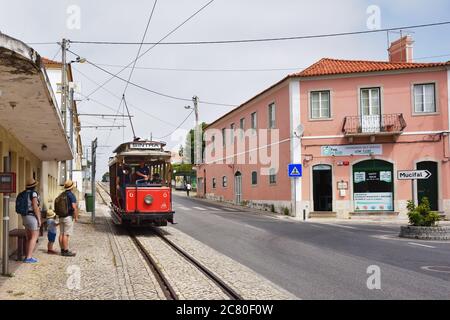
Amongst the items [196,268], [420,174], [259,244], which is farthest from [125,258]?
[420,174]

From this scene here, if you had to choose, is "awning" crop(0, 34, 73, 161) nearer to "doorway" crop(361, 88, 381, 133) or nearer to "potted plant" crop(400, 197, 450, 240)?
"potted plant" crop(400, 197, 450, 240)

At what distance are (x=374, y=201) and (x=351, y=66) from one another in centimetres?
762

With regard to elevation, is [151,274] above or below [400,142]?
below

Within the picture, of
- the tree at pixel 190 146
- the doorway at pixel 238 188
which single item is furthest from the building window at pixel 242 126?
the tree at pixel 190 146

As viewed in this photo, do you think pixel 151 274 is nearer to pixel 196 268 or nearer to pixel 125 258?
pixel 196 268

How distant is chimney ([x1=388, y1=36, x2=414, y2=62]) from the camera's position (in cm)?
3066

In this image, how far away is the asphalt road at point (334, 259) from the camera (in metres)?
8.12

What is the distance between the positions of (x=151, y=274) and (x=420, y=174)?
12429 mm

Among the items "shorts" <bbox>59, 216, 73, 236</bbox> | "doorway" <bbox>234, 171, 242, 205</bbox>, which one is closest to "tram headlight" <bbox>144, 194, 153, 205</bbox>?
"shorts" <bbox>59, 216, 73, 236</bbox>

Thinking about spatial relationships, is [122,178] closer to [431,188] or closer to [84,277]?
[84,277]

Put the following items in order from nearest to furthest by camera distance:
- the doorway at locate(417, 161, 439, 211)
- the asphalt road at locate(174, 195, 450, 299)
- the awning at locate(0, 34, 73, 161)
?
1. the awning at locate(0, 34, 73, 161)
2. the asphalt road at locate(174, 195, 450, 299)
3. the doorway at locate(417, 161, 439, 211)

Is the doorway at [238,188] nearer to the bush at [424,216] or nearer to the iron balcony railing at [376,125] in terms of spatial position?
the iron balcony railing at [376,125]

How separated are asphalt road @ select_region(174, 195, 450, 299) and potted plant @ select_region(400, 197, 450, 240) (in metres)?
0.65
